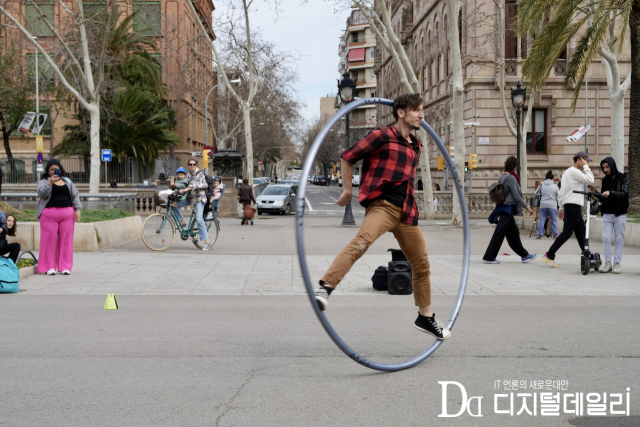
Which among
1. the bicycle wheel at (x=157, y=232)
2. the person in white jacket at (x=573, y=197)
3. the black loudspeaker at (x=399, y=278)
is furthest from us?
the bicycle wheel at (x=157, y=232)

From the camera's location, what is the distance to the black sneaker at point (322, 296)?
4543mm

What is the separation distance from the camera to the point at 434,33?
158 ft

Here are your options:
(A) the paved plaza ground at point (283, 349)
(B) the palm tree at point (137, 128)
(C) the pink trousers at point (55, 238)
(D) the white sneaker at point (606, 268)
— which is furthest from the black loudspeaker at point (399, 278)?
(B) the palm tree at point (137, 128)

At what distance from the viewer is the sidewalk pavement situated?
9.41m

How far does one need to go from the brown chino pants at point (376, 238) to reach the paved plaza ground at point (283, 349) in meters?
0.67

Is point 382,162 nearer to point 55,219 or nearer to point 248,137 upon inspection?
point 55,219

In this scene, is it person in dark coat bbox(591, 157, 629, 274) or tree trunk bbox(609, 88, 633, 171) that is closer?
person in dark coat bbox(591, 157, 629, 274)

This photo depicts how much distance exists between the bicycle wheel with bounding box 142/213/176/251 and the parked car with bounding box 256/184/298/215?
18.8 metres

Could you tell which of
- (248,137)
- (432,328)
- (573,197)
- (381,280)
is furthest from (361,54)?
(432,328)

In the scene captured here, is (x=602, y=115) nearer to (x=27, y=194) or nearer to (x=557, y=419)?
(x=27, y=194)

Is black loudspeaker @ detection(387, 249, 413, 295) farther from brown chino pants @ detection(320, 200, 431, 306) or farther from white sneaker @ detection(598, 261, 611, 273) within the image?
white sneaker @ detection(598, 261, 611, 273)

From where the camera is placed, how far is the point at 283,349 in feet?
19.2

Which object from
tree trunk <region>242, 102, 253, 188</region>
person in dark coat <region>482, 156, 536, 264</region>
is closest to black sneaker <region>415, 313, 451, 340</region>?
person in dark coat <region>482, 156, 536, 264</region>

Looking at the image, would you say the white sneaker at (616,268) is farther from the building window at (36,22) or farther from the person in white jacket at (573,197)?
the building window at (36,22)
